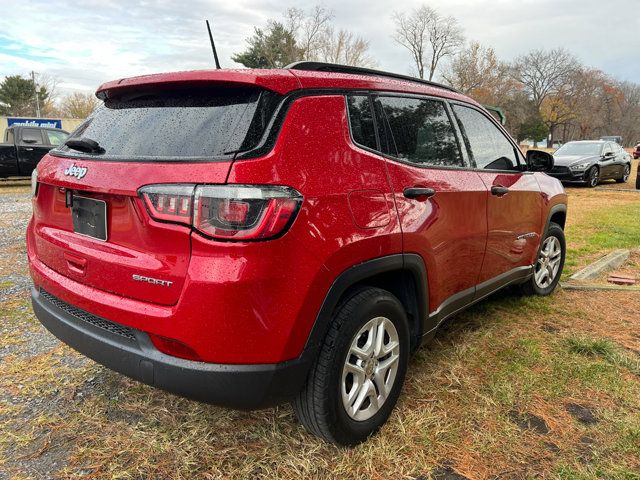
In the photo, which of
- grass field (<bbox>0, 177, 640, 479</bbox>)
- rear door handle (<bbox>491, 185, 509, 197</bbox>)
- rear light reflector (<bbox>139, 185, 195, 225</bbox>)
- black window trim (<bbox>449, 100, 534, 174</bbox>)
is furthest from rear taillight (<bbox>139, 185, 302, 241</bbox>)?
rear door handle (<bbox>491, 185, 509, 197</bbox>)

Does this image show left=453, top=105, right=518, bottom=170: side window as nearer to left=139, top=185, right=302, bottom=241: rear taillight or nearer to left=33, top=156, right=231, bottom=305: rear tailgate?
left=139, top=185, right=302, bottom=241: rear taillight

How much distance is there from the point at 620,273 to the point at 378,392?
435 centimetres

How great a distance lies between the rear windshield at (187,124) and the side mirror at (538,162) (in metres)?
2.69

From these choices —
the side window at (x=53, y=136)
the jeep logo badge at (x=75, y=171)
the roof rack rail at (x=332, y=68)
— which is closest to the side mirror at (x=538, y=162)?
the roof rack rail at (x=332, y=68)

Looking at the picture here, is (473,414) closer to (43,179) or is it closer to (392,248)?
(392,248)

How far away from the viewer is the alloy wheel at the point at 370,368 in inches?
86.0

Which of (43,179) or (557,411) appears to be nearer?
(43,179)

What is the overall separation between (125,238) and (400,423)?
162cm

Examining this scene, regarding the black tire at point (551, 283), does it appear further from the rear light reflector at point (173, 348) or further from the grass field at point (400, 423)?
the rear light reflector at point (173, 348)

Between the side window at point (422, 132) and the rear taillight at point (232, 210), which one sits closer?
the rear taillight at point (232, 210)

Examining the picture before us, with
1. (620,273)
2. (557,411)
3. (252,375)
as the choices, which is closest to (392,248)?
(252,375)

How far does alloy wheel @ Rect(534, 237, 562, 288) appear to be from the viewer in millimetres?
4319

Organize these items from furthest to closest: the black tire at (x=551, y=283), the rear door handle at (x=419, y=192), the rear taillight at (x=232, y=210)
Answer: the black tire at (x=551, y=283) < the rear door handle at (x=419, y=192) < the rear taillight at (x=232, y=210)

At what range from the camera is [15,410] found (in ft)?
8.29
